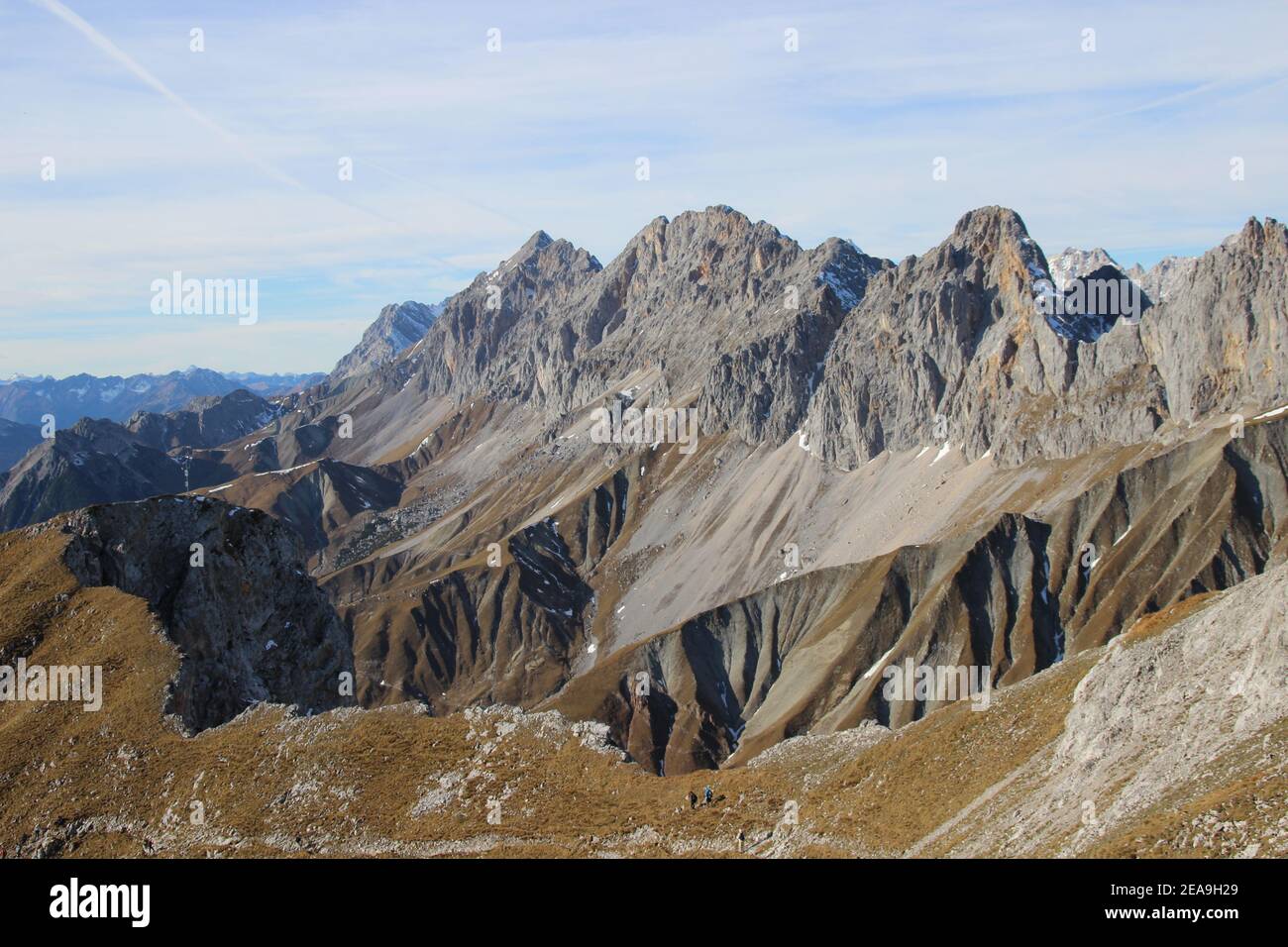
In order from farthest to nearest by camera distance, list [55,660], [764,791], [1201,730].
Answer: [55,660]
[764,791]
[1201,730]

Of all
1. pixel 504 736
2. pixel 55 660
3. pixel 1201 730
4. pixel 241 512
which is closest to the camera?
pixel 1201 730
